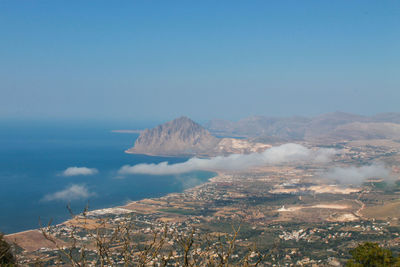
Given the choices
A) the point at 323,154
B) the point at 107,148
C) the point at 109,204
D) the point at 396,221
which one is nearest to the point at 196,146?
the point at 107,148

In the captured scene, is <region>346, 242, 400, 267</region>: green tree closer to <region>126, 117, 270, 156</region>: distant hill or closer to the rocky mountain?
<region>126, 117, 270, 156</region>: distant hill

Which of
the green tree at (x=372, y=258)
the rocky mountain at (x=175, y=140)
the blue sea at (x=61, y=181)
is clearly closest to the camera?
the green tree at (x=372, y=258)

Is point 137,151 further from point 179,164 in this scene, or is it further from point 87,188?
point 87,188

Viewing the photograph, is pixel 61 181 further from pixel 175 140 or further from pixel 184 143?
pixel 175 140

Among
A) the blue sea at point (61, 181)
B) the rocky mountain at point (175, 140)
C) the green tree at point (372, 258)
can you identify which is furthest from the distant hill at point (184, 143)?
the green tree at point (372, 258)

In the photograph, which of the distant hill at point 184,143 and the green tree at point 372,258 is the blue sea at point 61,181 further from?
the green tree at point 372,258

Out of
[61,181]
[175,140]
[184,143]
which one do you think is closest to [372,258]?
[61,181]

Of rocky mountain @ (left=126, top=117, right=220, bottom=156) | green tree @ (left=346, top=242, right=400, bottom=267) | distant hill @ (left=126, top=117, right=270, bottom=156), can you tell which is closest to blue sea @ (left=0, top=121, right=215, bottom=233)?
rocky mountain @ (left=126, top=117, right=220, bottom=156)
